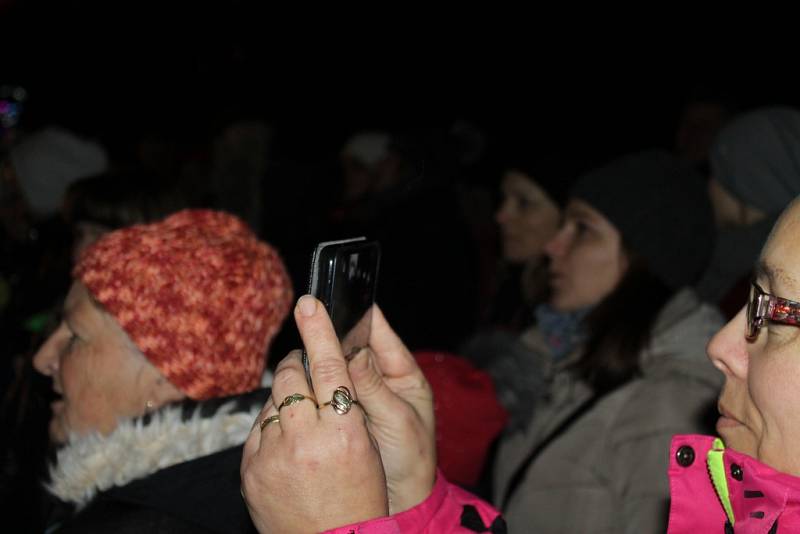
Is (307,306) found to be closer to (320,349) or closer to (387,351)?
(320,349)

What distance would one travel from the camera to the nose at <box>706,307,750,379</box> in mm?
1417

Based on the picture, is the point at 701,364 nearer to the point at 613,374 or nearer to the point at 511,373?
the point at 613,374

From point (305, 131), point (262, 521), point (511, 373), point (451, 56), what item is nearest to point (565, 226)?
point (511, 373)

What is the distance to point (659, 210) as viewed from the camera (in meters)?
2.85

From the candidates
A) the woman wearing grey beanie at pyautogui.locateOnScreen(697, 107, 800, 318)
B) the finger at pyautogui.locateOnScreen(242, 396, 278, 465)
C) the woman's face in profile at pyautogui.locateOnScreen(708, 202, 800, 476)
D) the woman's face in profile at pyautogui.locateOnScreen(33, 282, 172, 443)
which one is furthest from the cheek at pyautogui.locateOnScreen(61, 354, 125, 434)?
the woman wearing grey beanie at pyautogui.locateOnScreen(697, 107, 800, 318)

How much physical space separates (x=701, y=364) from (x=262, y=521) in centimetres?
167

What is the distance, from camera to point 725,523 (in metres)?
1.50

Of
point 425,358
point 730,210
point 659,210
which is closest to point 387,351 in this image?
point 425,358

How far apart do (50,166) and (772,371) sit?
13.1ft

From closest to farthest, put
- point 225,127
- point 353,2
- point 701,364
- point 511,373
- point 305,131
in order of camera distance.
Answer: point 701,364, point 511,373, point 225,127, point 305,131, point 353,2

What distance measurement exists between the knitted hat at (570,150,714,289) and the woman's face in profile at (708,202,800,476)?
4.66ft

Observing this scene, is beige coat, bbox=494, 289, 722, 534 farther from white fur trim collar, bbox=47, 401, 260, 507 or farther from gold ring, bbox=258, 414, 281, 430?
gold ring, bbox=258, 414, 281, 430

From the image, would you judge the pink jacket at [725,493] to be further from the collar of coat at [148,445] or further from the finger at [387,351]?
the collar of coat at [148,445]

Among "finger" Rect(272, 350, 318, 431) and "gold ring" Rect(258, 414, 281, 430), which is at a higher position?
"finger" Rect(272, 350, 318, 431)
